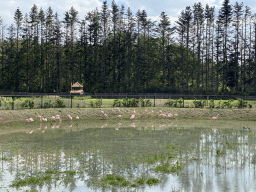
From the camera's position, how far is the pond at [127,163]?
7730mm

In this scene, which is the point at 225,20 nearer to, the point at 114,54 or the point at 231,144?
the point at 114,54

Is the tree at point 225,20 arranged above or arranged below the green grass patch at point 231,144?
above

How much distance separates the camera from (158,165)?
9.62m

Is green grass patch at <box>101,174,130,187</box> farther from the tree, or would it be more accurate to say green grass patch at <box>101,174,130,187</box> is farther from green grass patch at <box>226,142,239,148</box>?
the tree

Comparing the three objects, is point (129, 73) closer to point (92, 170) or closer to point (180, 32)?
point (180, 32)

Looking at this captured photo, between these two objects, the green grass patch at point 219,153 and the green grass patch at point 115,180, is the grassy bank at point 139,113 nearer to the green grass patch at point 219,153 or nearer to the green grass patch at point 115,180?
the green grass patch at point 219,153

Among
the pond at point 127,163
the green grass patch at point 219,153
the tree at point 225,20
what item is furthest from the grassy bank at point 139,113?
the tree at point 225,20

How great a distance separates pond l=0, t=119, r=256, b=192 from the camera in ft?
25.4

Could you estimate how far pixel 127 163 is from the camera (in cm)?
996

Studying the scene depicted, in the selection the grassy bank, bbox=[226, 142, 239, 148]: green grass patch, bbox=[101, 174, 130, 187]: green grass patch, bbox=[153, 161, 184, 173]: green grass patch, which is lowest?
bbox=[101, 174, 130, 187]: green grass patch

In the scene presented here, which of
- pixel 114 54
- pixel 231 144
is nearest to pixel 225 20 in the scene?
pixel 114 54

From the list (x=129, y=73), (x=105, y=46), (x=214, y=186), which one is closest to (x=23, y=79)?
(x=105, y=46)

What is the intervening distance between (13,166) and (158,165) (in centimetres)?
529

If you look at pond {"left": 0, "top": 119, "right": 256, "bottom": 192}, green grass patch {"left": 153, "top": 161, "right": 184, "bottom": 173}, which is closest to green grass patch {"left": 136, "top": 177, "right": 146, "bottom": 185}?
pond {"left": 0, "top": 119, "right": 256, "bottom": 192}
